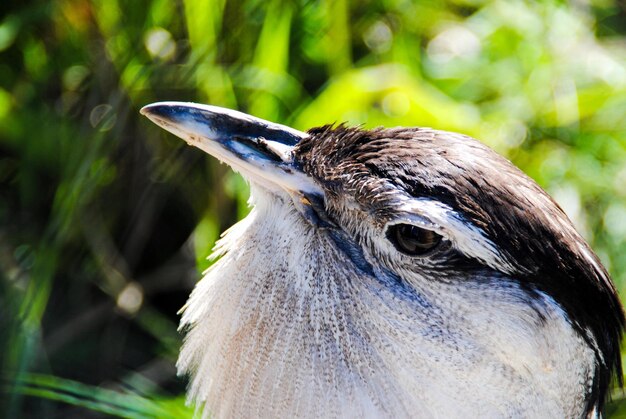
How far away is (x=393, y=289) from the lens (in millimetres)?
1625

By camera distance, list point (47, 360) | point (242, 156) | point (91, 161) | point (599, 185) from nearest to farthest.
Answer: point (242, 156) → point (91, 161) → point (47, 360) → point (599, 185)

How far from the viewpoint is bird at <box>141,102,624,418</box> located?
1.55 metres

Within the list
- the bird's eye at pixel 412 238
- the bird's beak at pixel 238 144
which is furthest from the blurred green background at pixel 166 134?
the bird's eye at pixel 412 238

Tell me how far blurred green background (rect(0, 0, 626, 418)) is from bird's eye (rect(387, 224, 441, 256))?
100 cm

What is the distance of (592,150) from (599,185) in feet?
0.51

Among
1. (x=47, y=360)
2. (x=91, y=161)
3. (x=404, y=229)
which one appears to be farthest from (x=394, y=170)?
(x=47, y=360)

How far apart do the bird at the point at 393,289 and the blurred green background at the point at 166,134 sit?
0.85m

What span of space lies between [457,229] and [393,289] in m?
0.17

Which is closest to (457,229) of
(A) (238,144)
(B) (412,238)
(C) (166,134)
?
(B) (412,238)

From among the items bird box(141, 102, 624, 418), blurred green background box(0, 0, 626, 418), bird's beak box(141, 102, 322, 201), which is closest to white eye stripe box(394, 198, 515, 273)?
bird box(141, 102, 624, 418)

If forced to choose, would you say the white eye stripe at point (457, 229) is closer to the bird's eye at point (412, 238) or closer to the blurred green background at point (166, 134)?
the bird's eye at point (412, 238)

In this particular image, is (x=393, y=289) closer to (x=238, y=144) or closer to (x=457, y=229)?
(x=457, y=229)

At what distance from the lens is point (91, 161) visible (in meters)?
2.50

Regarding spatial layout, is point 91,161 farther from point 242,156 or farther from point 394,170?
point 394,170
